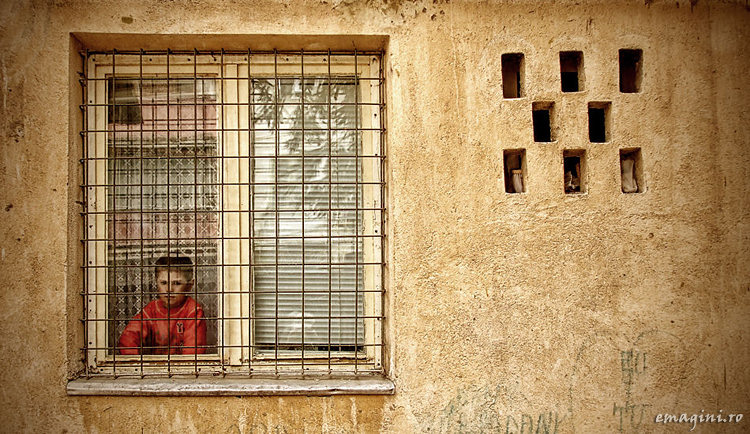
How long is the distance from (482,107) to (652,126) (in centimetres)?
97

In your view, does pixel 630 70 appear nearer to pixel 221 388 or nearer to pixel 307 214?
pixel 307 214

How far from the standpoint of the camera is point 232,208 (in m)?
2.52

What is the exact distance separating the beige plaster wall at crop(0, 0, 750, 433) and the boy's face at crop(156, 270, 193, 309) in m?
0.45

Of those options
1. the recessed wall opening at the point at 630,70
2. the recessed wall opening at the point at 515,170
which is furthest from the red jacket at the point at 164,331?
the recessed wall opening at the point at 630,70

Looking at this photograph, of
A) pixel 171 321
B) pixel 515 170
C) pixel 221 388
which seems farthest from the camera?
pixel 171 321

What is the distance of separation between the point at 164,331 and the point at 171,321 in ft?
0.26

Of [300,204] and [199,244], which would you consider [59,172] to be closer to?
[199,244]

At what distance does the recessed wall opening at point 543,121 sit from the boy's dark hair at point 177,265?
2.21 metres

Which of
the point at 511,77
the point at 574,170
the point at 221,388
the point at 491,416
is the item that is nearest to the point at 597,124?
the point at 574,170

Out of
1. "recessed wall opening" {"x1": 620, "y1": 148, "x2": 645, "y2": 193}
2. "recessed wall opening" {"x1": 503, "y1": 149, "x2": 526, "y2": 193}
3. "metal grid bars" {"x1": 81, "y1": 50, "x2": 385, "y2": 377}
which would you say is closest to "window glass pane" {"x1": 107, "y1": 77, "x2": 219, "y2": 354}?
"metal grid bars" {"x1": 81, "y1": 50, "x2": 385, "y2": 377}

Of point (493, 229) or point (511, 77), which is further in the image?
point (511, 77)

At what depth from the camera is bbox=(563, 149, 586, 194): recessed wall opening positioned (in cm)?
236

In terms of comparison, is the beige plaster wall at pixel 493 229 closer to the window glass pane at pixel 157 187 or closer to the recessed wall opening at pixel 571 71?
the recessed wall opening at pixel 571 71

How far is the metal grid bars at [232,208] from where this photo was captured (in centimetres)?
247
